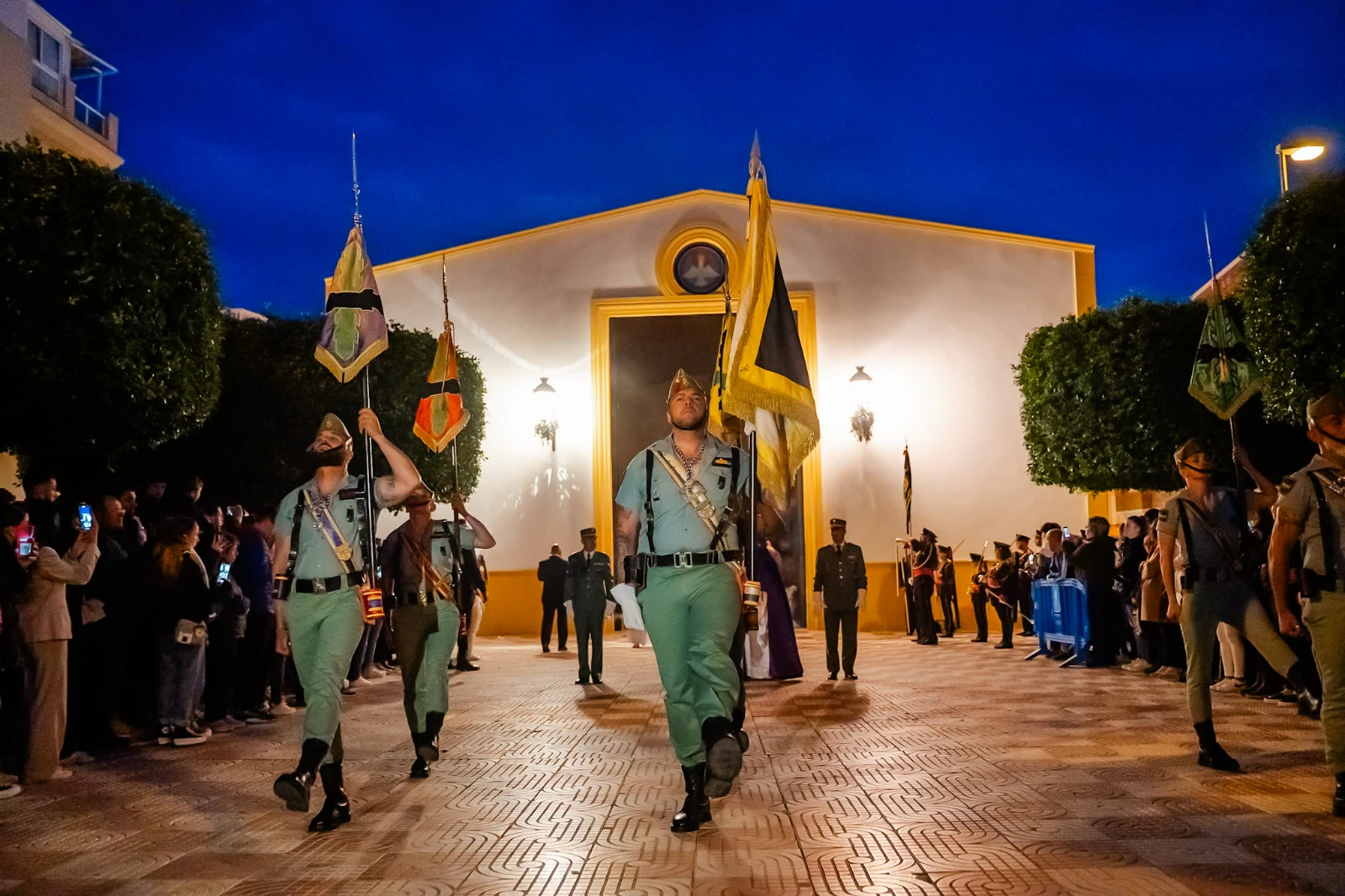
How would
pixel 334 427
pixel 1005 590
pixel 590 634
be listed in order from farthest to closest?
pixel 1005 590 → pixel 590 634 → pixel 334 427

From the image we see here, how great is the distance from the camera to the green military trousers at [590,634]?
14523mm

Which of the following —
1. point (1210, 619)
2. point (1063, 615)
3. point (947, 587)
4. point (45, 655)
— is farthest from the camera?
point (947, 587)

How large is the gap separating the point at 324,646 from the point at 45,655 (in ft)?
8.81

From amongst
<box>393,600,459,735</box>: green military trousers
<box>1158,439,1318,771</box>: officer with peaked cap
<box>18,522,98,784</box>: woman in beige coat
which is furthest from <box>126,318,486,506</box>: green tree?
<box>1158,439,1318,771</box>: officer with peaked cap

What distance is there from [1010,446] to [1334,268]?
547 inches

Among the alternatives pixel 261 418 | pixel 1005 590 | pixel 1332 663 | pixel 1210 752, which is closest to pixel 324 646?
pixel 1332 663

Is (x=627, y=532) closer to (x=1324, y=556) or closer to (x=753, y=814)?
(x=753, y=814)

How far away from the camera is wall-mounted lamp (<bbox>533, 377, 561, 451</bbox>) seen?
84.4ft

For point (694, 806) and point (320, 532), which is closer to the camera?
point (694, 806)

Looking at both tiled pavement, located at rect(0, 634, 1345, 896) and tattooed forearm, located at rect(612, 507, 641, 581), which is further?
tattooed forearm, located at rect(612, 507, 641, 581)

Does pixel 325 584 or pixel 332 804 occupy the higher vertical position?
pixel 325 584

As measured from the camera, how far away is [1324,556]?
5.72 meters

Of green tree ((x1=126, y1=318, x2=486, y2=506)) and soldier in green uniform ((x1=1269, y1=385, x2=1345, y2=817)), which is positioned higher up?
green tree ((x1=126, y1=318, x2=486, y2=506))

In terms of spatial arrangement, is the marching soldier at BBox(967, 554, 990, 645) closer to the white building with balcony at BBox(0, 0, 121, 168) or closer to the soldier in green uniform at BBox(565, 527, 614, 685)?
the soldier in green uniform at BBox(565, 527, 614, 685)
